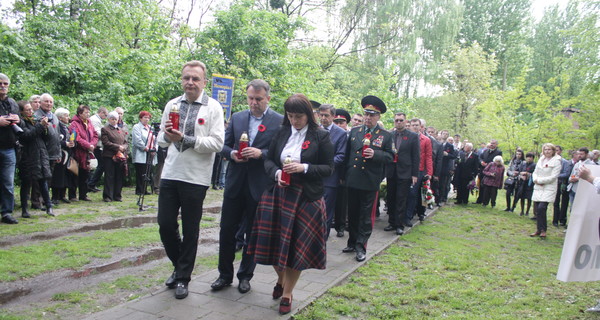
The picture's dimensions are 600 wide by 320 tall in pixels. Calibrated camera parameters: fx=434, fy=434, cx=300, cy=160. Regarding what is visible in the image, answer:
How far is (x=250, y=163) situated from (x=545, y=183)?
25.5 ft

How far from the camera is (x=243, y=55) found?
14.0m

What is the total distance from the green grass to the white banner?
46cm

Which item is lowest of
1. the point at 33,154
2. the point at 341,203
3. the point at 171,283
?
the point at 171,283

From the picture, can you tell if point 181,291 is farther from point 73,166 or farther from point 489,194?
point 489,194

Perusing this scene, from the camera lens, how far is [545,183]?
952 cm

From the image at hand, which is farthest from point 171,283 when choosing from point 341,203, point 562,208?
point 562,208

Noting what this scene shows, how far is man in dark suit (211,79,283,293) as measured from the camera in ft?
14.6

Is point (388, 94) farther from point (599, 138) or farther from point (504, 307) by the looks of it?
point (504, 307)

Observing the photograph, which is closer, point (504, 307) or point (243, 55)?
point (504, 307)

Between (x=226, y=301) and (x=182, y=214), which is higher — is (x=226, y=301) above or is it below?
below

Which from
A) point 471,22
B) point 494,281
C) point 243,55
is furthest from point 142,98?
point 471,22

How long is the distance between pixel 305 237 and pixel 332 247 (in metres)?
3.23

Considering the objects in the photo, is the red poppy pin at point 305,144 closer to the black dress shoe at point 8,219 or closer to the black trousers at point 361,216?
the black trousers at point 361,216

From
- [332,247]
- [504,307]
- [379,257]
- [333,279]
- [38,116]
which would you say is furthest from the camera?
[38,116]
